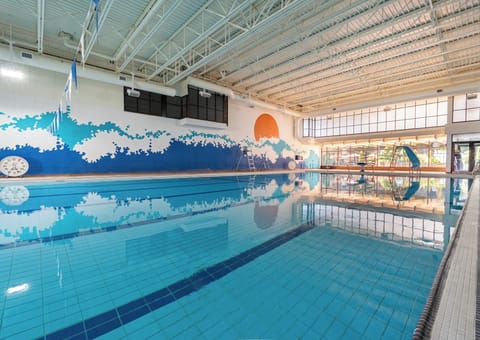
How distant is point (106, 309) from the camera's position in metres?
1.25

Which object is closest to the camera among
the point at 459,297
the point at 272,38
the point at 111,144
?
the point at 459,297

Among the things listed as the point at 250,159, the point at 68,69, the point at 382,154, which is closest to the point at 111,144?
the point at 68,69

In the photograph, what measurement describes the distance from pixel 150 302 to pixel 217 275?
48cm

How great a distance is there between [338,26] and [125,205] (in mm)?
6801

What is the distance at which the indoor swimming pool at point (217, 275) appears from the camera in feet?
3.72

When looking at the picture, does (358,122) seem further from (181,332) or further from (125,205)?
(181,332)

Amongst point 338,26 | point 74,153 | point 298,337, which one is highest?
point 338,26

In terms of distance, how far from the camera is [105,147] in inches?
332

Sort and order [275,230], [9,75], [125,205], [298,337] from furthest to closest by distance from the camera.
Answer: [9,75], [125,205], [275,230], [298,337]

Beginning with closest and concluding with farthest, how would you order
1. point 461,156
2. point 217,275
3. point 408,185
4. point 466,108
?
point 217,275
point 408,185
point 466,108
point 461,156

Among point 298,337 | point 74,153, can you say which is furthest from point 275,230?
point 74,153

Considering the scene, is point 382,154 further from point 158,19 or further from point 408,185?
point 158,19

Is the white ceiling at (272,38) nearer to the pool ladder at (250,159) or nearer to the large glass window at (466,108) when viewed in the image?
the large glass window at (466,108)

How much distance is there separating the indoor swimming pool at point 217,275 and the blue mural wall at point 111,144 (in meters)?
5.30
